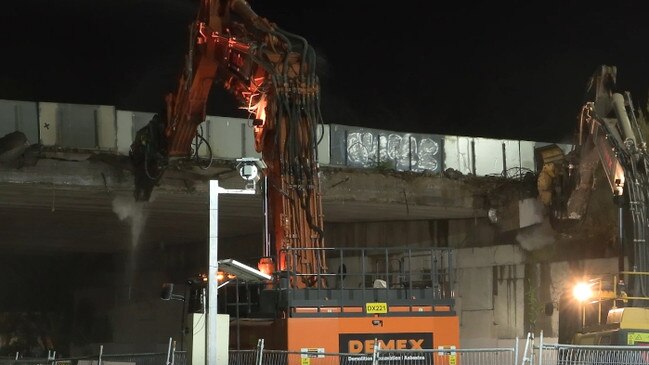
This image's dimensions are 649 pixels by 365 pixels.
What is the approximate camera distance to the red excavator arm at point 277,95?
2216 cm

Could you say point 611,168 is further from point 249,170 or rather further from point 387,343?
point 249,170

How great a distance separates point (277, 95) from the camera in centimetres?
2255

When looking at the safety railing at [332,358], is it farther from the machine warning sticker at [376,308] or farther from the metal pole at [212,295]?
the metal pole at [212,295]

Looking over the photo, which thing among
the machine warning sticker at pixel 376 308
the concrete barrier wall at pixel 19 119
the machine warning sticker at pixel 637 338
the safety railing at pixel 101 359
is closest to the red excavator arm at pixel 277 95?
the machine warning sticker at pixel 376 308

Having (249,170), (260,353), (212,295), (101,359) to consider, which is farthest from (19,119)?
(212,295)

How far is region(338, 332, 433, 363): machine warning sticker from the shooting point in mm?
19281

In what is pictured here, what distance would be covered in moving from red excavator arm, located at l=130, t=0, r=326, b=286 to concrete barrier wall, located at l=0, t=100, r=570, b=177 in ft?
21.2

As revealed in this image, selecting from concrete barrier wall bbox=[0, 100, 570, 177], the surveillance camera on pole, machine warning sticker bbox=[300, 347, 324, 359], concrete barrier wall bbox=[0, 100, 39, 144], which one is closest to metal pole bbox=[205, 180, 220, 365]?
the surveillance camera on pole

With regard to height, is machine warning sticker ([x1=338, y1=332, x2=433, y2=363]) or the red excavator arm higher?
the red excavator arm

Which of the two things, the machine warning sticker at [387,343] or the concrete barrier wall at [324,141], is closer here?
the machine warning sticker at [387,343]

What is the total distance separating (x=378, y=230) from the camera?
38.8 m

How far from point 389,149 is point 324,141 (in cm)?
255

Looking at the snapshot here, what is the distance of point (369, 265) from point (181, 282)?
965 centimetres

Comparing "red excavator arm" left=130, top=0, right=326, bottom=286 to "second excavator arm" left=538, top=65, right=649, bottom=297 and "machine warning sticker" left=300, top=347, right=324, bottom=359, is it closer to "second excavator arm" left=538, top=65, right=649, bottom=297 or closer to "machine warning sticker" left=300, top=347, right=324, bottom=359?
"machine warning sticker" left=300, top=347, right=324, bottom=359
